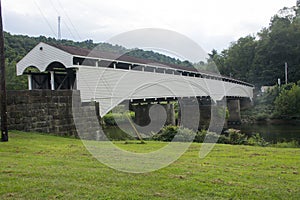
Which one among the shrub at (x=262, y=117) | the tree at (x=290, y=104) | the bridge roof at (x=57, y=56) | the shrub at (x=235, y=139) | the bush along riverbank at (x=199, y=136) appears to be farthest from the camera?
the shrub at (x=262, y=117)

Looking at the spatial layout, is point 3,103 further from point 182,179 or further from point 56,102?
point 182,179

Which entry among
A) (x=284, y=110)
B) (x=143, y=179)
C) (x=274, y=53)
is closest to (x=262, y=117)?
(x=284, y=110)

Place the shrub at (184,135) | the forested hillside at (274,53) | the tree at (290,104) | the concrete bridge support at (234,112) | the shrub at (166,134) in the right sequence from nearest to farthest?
the shrub at (184,135), the shrub at (166,134), the tree at (290,104), the concrete bridge support at (234,112), the forested hillside at (274,53)

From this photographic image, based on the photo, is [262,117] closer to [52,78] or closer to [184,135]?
[52,78]

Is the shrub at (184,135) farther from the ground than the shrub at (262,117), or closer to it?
farther from the ground

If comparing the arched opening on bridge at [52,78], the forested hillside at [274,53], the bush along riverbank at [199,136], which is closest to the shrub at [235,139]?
the bush along riverbank at [199,136]

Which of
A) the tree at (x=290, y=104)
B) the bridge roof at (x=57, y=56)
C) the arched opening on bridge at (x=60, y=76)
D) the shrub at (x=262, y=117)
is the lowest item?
the shrub at (x=262, y=117)

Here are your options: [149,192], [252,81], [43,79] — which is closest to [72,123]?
[43,79]

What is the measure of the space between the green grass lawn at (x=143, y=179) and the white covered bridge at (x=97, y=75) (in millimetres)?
10316

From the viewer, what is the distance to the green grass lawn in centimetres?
514

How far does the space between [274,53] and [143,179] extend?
2588 inches

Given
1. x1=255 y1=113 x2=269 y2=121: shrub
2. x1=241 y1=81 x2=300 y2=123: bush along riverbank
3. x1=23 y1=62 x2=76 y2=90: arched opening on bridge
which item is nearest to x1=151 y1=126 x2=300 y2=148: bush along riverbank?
x1=23 y1=62 x2=76 y2=90: arched opening on bridge

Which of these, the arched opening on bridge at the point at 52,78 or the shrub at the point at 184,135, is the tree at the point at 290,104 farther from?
the shrub at the point at 184,135

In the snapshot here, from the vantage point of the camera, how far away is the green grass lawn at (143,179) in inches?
202
